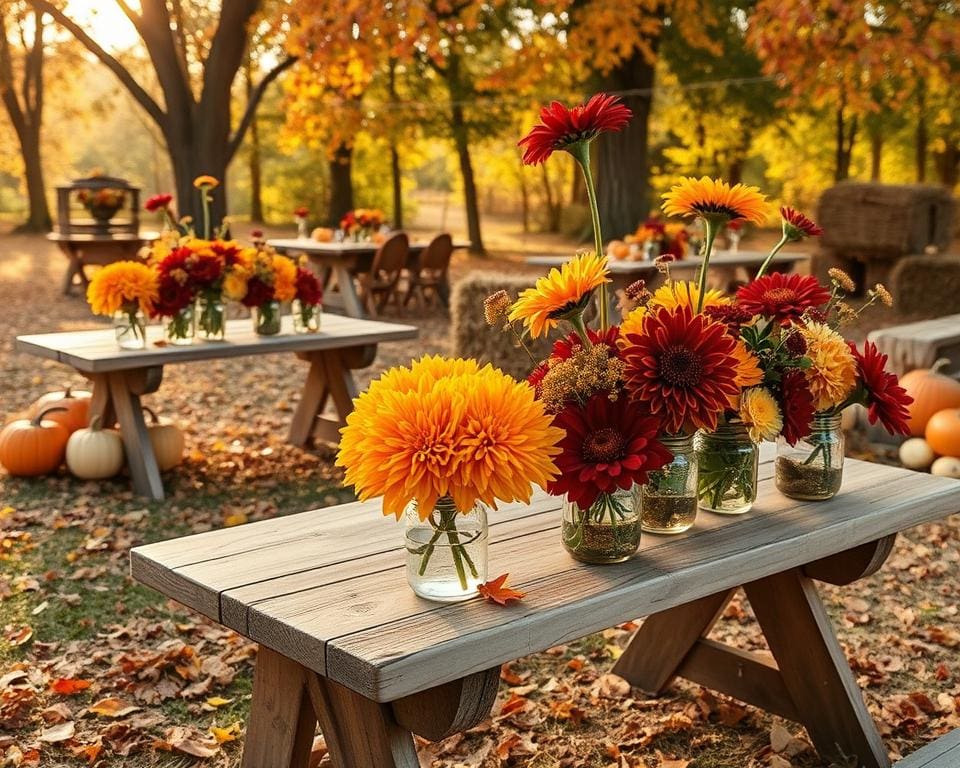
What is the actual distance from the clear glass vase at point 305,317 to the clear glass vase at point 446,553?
3992 mm

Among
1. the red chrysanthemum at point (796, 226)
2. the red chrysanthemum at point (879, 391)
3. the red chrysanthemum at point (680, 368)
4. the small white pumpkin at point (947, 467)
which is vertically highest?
the red chrysanthemum at point (796, 226)

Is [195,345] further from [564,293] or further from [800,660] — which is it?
[564,293]

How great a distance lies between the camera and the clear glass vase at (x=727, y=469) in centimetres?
232

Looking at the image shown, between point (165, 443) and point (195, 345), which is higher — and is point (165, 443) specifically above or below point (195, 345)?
below

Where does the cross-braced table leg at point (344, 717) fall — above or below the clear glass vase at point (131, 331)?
below

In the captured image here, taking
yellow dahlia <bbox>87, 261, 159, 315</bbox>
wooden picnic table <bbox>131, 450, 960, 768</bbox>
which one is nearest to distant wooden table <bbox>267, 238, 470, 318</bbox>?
yellow dahlia <bbox>87, 261, 159, 315</bbox>

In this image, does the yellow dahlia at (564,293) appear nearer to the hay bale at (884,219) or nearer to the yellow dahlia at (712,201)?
the yellow dahlia at (712,201)

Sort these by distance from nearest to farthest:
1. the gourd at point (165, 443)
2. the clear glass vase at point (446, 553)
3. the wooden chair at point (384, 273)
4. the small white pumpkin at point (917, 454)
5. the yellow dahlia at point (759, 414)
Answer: the clear glass vase at point (446, 553), the yellow dahlia at point (759, 414), the gourd at point (165, 443), the small white pumpkin at point (917, 454), the wooden chair at point (384, 273)

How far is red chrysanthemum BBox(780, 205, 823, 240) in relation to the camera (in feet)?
7.70

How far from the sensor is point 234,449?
615cm

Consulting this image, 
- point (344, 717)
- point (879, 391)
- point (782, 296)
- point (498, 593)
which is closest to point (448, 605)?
point (498, 593)

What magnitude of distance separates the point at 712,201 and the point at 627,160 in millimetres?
13234

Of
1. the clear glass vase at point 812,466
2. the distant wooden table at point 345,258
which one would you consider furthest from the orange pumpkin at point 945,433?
the distant wooden table at point 345,258

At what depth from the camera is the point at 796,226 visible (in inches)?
92.7
